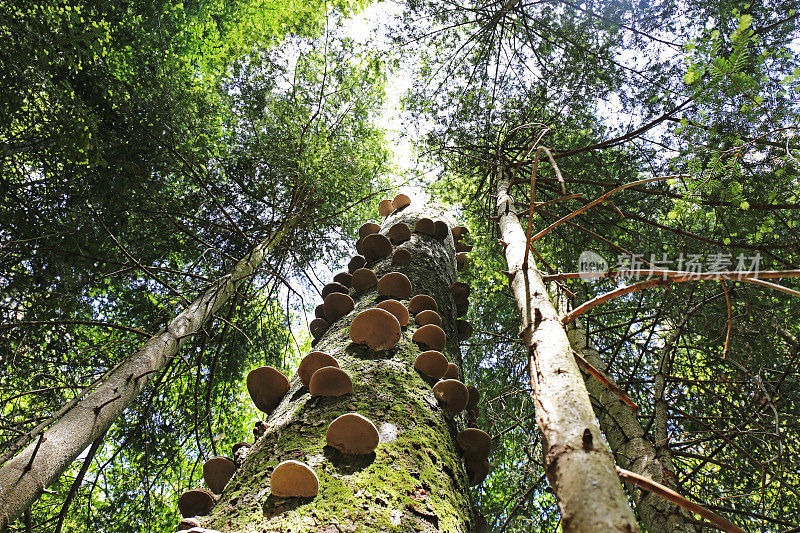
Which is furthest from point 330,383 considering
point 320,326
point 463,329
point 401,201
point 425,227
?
point 401,201

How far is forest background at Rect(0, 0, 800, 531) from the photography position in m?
4.36

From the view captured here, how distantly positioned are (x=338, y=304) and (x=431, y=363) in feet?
2.78

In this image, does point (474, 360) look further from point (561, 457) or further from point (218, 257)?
point (561, 457)

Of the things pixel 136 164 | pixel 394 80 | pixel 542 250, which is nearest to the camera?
pixel 136 164

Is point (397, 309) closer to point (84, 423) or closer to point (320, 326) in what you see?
point (320, 326)

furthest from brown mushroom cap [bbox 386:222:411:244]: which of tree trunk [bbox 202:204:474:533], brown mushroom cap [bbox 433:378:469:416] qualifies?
brown mushroom cap [bbox 433:378:469:416]

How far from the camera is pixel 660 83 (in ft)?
19.6

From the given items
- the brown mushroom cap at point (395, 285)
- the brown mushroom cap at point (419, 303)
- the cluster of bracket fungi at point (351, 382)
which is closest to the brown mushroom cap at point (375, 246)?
the cluster of bracket fungi at point (351, 382)

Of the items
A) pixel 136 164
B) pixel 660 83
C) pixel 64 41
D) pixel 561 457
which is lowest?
pixel 561 457

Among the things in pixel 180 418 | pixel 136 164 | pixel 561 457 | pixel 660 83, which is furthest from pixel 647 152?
pixel 180 418

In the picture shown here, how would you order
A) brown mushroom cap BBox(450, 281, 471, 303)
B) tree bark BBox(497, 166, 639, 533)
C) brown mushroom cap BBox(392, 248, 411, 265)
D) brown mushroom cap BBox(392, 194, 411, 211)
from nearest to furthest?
tree bark BBox(497, 166, 639, 533)
brown mushroom cap BBox(392, 248, 411, 265)
brown mushroom cap BBox(450, 281, 471, 303)
brown mushroom cap BBox(392, 194, 411, 211)

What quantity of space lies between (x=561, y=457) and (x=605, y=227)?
226 inches

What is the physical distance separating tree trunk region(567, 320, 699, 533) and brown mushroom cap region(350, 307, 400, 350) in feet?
4.57

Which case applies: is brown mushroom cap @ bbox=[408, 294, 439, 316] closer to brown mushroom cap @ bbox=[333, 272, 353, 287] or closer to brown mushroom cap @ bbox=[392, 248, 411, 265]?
brown mushroom cap @ bbox=[392, 248, 411, 265]
